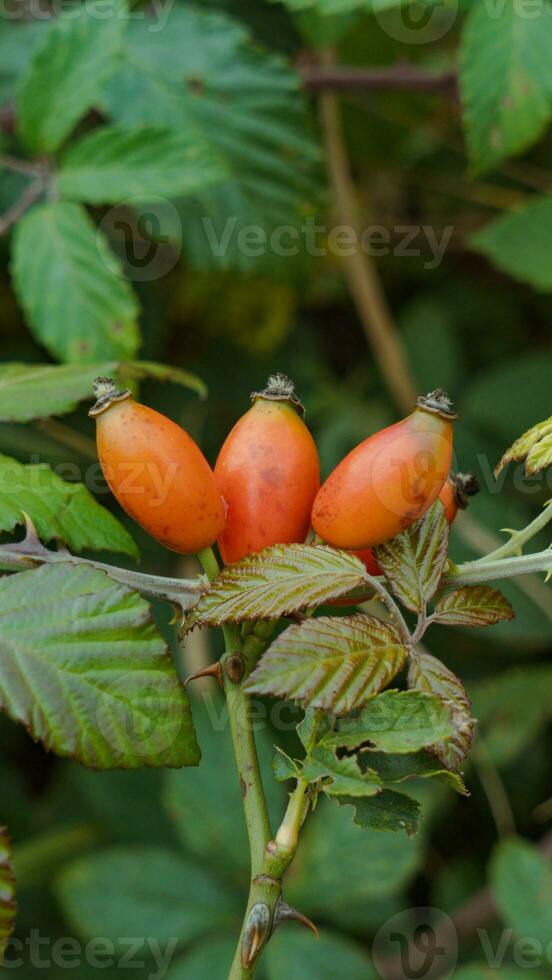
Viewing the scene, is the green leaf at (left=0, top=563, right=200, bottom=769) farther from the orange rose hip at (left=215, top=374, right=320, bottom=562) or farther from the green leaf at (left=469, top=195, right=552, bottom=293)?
the green leaf at (left=469, top=195, right=552, bottom=293)

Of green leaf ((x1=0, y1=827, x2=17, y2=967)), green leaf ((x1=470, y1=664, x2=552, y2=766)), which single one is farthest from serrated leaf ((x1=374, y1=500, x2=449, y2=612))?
green leaf ((x1=470, y1=664, x2=552, y2=766))

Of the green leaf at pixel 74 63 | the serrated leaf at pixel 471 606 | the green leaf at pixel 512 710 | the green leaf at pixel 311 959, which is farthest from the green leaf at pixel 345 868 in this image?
the green leaf at pixel 74 63

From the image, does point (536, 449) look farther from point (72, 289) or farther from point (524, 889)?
point (524, 889)

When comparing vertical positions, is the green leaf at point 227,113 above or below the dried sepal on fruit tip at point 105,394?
above

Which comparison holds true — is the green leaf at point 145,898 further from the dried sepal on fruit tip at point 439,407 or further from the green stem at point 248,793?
the dried sepal on fruit tip at point 439,407

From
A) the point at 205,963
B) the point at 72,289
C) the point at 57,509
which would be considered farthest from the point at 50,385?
the point at 205,963

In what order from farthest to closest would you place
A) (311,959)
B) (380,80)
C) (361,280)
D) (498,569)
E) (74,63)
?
(361,280) < (380,80) < (311,959) < (74,63) < (498,569)

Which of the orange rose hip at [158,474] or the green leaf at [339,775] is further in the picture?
the orange rose hip at [158,474]

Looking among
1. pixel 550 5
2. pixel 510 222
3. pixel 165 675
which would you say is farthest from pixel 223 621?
pixel 510 222
